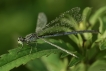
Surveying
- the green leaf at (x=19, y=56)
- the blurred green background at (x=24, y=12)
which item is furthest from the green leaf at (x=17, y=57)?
the blurred green background at (x=24, y=12)

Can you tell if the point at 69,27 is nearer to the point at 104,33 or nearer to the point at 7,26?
the point at 104,33

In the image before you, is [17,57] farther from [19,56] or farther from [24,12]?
[24,12]

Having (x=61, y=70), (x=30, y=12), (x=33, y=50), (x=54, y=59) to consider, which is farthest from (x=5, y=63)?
(x=30, y=12)

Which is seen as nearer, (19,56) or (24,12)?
(19,56)

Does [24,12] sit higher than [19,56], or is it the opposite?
[24,12]

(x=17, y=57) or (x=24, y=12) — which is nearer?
(x=17, y=57)

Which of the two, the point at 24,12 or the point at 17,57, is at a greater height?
the point at 24,12

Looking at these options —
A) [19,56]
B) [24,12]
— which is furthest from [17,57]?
[24,12]

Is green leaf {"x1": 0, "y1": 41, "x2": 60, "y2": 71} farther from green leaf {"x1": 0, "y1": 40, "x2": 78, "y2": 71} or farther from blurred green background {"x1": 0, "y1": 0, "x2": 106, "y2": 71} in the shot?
blurred green background {"x1": 0, "y1": 0, "x2": 106, "y2": 71}

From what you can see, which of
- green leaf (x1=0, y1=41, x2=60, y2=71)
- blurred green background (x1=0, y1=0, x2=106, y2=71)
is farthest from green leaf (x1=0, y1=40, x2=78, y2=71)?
blurred green background (x1=0, y1=0, x2=106, y2=71)
